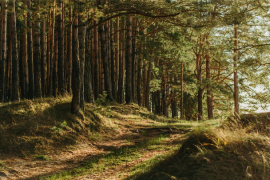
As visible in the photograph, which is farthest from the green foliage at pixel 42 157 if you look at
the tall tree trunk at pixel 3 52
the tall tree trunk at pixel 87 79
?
the tall tree trunk at pixel 3 52

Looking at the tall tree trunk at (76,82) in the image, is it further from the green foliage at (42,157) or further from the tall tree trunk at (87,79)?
the green foliage at (42,157)

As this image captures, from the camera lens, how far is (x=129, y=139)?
885 cm

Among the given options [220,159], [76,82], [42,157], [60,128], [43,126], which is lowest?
[42,157]

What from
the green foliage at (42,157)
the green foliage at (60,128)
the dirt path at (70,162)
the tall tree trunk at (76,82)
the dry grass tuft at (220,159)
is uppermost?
the tall tree trunk at (76,82)

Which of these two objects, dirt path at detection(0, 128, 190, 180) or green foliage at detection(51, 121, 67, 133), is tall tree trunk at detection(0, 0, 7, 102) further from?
dirt path at detection(0, 128, 190, 180)

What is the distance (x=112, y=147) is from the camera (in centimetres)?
777

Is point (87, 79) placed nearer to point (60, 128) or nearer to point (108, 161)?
point (60, 128)

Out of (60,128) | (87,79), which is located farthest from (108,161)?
(87,79)

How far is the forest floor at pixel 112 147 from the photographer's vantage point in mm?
3779

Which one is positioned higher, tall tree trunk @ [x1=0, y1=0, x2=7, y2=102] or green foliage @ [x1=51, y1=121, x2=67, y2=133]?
tall tree trunk @ [x1=0, y1=0, x2=7, y2=102]

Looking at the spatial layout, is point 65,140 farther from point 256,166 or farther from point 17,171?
point 256,166

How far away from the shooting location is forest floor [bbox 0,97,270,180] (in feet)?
12.4

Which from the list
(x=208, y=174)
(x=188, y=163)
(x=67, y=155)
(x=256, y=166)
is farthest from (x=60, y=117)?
(x=256, y=166)

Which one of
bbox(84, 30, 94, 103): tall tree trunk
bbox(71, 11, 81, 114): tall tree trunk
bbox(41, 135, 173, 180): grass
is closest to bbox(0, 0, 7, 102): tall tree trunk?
bbox(84, 30, 94, 103): tall tree trunk
